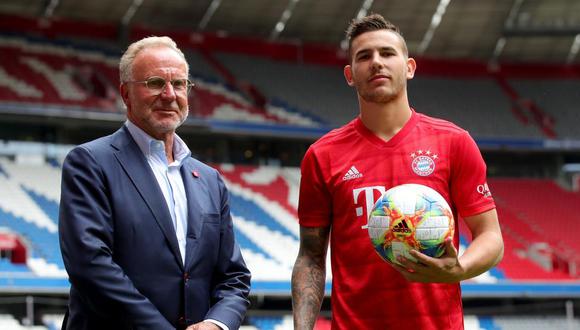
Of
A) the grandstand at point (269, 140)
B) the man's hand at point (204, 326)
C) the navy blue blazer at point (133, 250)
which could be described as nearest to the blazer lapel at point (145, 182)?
the navy blue blazer at point (133, 250)

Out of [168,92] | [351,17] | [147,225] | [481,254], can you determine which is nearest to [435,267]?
[481,254]

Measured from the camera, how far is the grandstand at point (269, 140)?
70.3 ft

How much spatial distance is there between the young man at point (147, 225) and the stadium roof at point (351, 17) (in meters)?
24.0

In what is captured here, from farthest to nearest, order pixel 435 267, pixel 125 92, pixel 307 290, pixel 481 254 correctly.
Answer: pixel 307 290
pixel 125 92
pixel 481 254
pixel 435 267

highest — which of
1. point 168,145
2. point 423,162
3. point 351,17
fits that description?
point 351,17

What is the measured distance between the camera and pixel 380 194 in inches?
169

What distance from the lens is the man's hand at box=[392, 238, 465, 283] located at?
12.1 ft

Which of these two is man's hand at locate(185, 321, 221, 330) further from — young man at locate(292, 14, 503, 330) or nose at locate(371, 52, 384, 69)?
nose at locate(371, 52, 384, 69)

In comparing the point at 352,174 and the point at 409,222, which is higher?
the point at 352,174

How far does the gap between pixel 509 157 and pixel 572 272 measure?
777 centimetres

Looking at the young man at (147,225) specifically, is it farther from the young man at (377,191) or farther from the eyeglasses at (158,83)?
the young man at (377,191)

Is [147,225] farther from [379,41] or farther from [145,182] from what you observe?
[379,41]

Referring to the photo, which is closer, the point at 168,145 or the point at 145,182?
the point at 145,182

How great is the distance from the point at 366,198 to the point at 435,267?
700 mm
